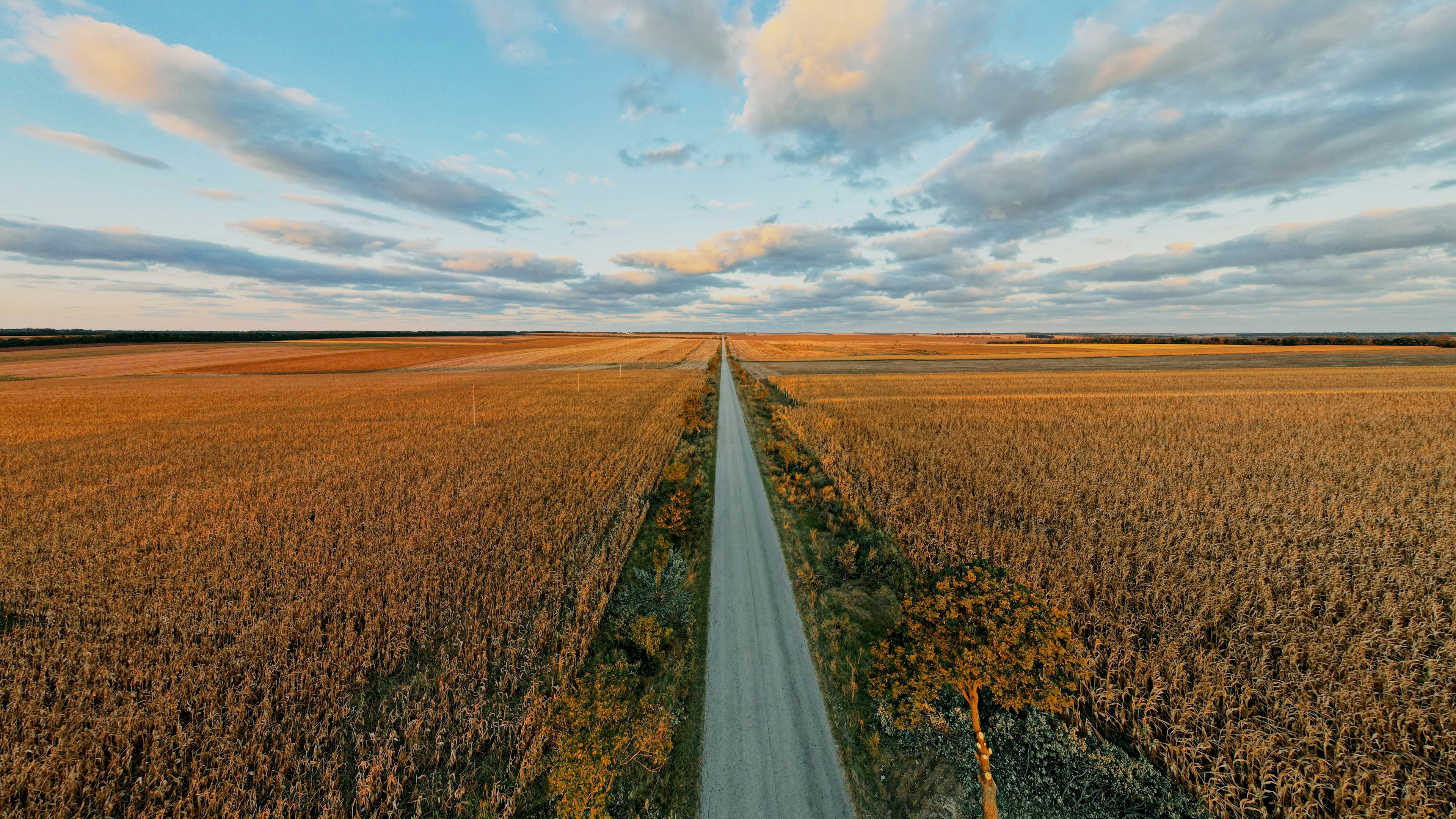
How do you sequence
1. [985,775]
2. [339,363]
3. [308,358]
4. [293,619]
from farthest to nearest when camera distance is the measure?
[308,358], [339,363], [293,619], [985,775]

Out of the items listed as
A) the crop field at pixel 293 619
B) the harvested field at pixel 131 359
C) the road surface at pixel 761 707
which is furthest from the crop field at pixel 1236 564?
the harvested field at pixel 131 359

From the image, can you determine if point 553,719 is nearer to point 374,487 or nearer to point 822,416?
point 374,487

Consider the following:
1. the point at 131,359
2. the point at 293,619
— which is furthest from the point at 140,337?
the point at 293,619

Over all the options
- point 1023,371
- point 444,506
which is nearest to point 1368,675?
point 444,506

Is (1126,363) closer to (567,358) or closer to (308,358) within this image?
(567,358)

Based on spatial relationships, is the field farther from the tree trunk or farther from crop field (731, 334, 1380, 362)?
the tree trunk

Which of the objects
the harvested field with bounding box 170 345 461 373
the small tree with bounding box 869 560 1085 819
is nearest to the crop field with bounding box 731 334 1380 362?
the harvested field with bounding box 170 345 461 373

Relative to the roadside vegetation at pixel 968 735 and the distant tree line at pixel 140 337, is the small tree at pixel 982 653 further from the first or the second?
the distant tree line at pixel 140 337
